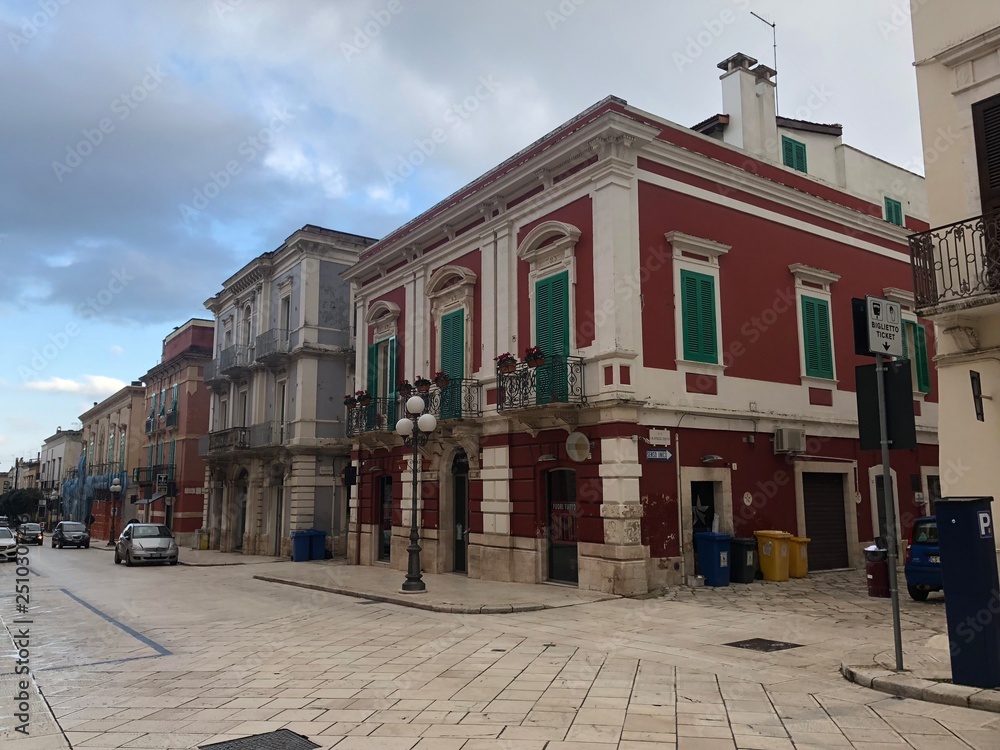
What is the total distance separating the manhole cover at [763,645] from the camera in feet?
29.5

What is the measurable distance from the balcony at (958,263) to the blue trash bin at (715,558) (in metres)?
6.61

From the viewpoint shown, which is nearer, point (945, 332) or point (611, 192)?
point (945, 332)

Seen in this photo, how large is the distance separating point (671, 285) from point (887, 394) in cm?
789

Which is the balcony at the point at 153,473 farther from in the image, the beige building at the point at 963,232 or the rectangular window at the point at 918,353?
the beige building at the point at 963,232

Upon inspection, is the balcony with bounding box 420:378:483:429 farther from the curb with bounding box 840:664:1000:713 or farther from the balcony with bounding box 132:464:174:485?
the balcony with bounding box 132:464:174:485

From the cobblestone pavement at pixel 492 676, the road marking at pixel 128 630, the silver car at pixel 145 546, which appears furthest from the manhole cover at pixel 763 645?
the silver car at pixel 145 546

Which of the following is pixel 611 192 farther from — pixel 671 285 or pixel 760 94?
pixel 760 94

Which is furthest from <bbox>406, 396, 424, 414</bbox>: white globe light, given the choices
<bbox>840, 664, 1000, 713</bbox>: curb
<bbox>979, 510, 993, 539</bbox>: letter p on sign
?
<bbox>979, 510, 993, 539</bbox>: letter p on sign

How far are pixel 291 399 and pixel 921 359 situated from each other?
20.7 meters

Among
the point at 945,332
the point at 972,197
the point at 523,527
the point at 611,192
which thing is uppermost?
the point at 611,192

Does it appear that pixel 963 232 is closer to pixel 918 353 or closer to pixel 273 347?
pixel 918 353

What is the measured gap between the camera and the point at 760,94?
19250mm

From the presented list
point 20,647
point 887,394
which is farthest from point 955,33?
point 20,647

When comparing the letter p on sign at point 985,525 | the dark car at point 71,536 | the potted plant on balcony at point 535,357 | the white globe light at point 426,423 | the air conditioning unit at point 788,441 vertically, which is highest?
the potted plant on balcony at point 535,357
